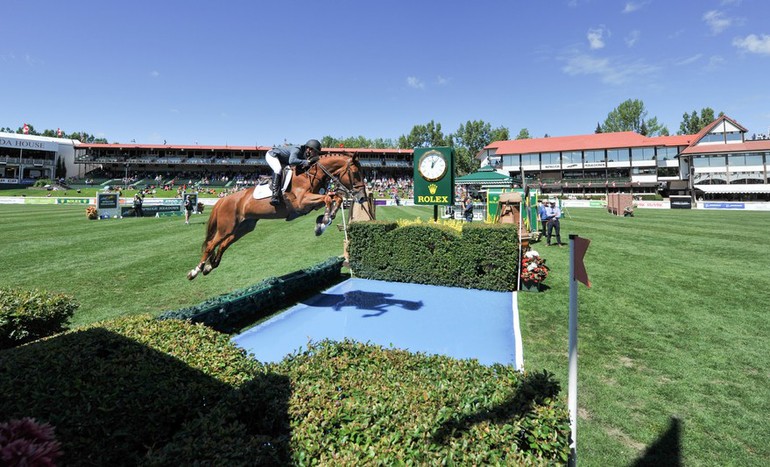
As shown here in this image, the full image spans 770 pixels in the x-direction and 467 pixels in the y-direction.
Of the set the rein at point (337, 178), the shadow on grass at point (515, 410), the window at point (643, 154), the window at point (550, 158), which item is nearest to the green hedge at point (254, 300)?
the rein at point (337, 178)

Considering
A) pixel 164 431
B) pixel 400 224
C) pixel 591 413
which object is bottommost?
pixel 591 413

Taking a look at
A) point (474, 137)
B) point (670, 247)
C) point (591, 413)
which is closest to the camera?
point (591, 413)

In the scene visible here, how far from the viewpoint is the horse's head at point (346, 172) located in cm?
704

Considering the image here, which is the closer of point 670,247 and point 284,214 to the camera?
point 284,214

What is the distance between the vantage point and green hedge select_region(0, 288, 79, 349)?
518 centimetres

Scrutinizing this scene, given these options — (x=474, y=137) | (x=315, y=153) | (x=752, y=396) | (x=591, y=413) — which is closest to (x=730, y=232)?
(x=752, y=396)

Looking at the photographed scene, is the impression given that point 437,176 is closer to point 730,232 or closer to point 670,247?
point 670,247

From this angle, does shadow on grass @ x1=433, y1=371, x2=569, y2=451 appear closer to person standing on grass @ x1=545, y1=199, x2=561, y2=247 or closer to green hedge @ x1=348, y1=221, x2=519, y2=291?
green hedge @ x1=348, y1=221, x2=519, y2=291

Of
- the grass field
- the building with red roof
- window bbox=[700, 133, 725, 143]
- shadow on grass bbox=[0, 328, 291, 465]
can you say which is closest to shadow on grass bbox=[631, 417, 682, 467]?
the grass field

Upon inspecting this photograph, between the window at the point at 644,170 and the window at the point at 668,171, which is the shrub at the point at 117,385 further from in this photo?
the window at the point at 668,171

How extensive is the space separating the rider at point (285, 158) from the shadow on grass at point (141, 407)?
11.1ft

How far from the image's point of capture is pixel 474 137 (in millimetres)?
98188

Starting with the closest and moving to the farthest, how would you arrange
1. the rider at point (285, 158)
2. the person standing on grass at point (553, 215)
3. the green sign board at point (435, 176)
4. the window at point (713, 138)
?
the rider at point (285, 158), the green sign board at point (435, 176), the person standing on grass at point (553, 215), the window at point (713, 138)

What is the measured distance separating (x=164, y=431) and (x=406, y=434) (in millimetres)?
2135
